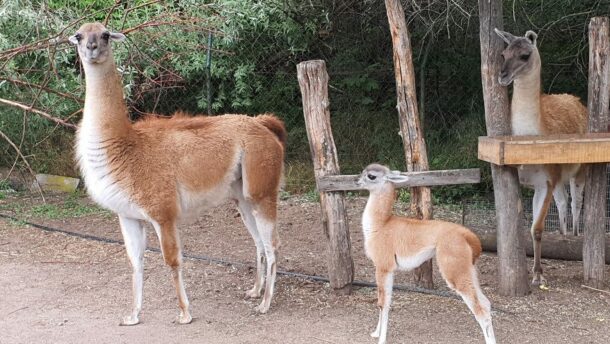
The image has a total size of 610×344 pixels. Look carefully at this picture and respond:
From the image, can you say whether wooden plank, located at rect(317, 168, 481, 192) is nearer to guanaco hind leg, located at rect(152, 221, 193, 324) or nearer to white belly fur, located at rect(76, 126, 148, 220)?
guanaco hind leg, located at rect(152, 221, 193, 324)

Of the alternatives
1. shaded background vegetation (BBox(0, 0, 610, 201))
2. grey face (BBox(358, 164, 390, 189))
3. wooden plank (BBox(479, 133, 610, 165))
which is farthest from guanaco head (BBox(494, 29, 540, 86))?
shaded background vegetation (BBox(0, 0, 610, 201))

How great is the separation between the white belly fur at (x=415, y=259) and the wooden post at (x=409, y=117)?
3.07 ft

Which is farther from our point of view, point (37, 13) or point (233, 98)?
point (233, 98)

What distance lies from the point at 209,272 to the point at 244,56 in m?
4.83

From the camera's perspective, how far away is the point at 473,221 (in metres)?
7.91

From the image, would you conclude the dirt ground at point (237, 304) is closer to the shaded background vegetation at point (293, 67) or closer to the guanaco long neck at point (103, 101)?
the guanaco long neck at point (103, 101)

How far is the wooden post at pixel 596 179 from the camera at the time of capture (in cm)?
548

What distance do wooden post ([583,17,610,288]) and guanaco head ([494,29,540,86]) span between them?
45cm

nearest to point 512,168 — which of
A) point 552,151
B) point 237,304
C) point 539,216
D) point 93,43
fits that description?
point 552,151

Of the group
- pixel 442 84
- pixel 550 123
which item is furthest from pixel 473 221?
pixel 442 84

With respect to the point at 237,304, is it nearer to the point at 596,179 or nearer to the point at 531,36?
the point at 596,179

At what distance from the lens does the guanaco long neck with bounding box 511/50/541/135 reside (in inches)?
229

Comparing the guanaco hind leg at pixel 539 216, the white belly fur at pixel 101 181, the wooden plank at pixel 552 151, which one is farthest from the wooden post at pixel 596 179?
the white belly fur at pixel 101 181

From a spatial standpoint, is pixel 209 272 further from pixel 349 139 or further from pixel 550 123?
pixel 349 139
